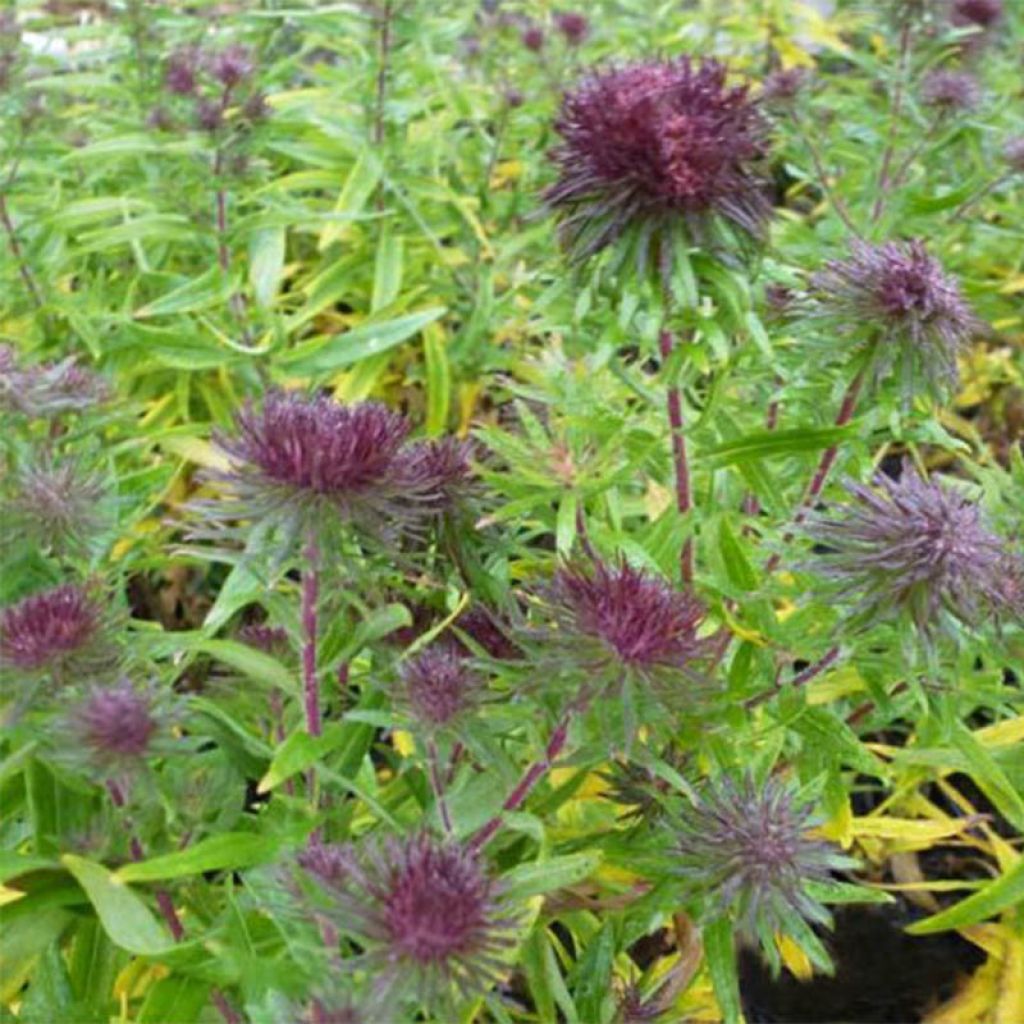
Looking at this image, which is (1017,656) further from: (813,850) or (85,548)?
(85,548)

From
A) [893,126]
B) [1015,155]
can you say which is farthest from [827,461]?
[893,126]

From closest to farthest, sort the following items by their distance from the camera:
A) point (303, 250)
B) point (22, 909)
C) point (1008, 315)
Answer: point (22, 909) < point (1008, 315) < point (303, 250)

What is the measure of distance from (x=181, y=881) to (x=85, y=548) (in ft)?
0.75

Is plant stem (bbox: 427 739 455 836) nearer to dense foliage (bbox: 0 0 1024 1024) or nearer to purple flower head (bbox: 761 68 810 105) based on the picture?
dense foliage (bbox: 0 0 1024 1024)

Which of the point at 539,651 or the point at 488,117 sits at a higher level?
the point at 539,651

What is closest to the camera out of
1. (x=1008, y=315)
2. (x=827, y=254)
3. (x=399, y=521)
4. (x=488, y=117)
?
(x=399, y=521)

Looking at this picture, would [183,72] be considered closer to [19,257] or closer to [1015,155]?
[19,257]

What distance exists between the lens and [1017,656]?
101 centimetres

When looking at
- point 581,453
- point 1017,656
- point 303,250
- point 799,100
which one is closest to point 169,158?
point 303,250

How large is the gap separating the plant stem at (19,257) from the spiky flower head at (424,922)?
1172 mm

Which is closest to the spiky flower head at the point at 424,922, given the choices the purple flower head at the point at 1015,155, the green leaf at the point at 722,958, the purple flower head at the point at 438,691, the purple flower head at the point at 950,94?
the purple flower head at the point at 438,691

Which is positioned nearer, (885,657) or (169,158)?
(885,657)

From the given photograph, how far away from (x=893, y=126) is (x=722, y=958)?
1.30 m

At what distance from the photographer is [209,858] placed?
0.88m
